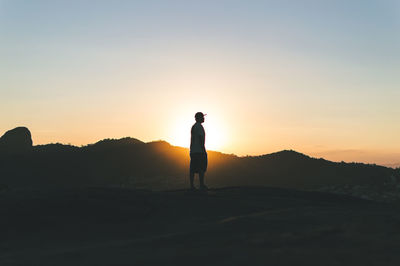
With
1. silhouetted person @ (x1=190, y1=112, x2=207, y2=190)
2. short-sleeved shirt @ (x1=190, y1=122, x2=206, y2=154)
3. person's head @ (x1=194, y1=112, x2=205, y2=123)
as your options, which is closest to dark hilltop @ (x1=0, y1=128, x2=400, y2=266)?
silhouetted person @ (x1=190, y1=112, x2=207, y2=190)

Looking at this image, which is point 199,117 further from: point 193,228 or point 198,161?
point 193,228

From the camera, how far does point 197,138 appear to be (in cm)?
1336

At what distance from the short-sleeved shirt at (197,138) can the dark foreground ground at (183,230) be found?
1568 mm

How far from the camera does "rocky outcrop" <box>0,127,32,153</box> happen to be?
54312 millimetres

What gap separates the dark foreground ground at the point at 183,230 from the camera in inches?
215

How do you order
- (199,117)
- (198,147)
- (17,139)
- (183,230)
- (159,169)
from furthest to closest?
(17,139), (159,169), (198,147), (199,117), (183,230)

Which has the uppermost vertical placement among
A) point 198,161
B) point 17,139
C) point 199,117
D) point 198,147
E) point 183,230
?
point 17,139

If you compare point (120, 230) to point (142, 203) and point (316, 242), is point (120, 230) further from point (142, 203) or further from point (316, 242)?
point (316, 242)

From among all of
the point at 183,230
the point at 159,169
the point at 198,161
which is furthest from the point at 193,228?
the point at 159,169

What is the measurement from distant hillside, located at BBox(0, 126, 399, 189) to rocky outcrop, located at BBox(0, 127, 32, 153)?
11.9 metres

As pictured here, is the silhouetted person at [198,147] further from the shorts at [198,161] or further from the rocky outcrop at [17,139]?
the rocky outcrop at [17,139]

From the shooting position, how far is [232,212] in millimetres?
9617

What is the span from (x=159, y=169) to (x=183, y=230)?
99.8ft

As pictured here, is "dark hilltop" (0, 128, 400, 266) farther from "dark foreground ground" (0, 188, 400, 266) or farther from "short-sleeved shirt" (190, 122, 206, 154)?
"short-sleeved shirt" (190, 122, 206, 154)
